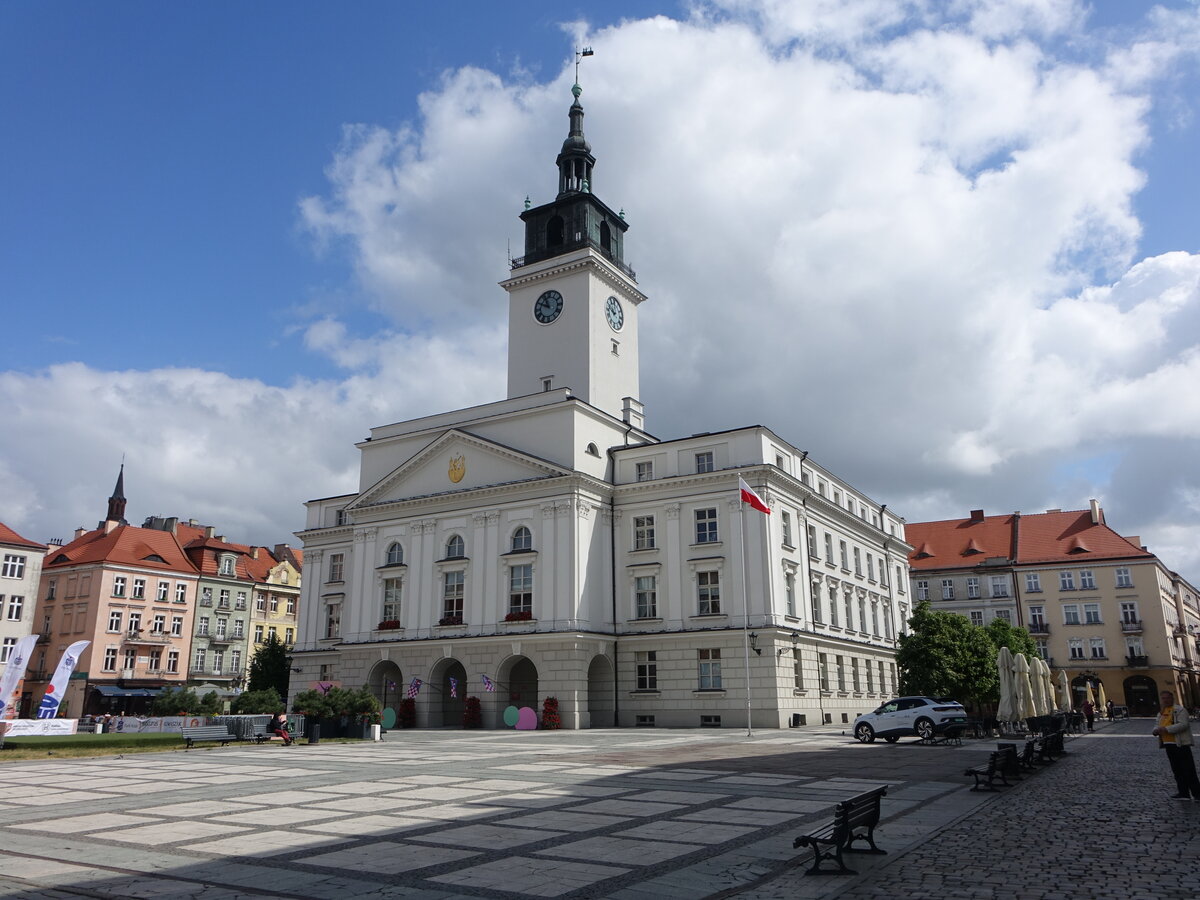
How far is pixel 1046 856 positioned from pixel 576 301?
161ft

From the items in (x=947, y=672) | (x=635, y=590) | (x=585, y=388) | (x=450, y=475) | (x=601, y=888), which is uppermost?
(x=585, y=388)

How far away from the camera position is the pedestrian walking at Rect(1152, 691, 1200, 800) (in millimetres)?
15125

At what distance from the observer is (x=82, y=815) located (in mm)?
14703

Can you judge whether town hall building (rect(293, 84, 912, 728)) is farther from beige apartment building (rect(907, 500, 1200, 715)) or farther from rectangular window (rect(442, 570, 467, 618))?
beige apartment building (rect(907, 500, 1200, 715))

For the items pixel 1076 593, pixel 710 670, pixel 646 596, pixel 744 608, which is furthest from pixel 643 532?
pixel 1076 593

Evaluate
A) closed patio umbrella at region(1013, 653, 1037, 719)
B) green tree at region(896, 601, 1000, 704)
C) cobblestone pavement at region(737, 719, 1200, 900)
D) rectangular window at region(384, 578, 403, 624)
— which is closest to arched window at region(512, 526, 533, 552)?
rectangular window at region(384, 578, 403, 624)

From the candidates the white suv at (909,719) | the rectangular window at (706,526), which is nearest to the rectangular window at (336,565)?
the rectangular window at (706,526)

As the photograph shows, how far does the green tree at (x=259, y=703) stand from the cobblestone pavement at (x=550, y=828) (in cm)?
1197

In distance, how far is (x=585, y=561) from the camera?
47844mm

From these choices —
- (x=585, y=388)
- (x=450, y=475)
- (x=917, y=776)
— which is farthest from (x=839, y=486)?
(x=917, y=776)

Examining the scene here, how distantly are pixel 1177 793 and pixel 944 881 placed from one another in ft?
30.9

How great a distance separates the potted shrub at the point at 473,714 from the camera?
156 feet

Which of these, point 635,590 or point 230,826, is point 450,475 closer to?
point 635,590

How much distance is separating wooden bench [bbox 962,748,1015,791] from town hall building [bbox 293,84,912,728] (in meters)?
25.0
